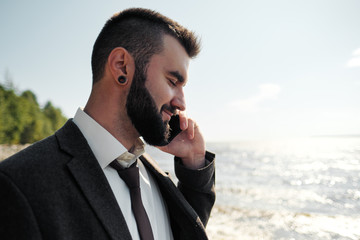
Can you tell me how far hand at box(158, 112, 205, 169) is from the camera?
8.16 feet

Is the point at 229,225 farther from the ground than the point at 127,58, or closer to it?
closer to it

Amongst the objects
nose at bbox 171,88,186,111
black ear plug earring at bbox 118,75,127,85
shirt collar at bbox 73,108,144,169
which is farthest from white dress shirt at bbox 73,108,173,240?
nose at bbox 171,88,186,111

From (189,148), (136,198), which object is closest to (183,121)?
(189,148)

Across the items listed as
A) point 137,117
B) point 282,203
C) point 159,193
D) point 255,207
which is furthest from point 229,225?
point 137,117

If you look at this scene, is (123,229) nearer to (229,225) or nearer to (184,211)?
(184,211)

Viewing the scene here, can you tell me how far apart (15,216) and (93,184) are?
433 millimetres

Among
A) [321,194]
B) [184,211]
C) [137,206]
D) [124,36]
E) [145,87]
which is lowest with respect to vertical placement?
[321,194]

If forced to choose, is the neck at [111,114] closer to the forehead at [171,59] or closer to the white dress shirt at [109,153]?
the white dress shirt at [109,153]

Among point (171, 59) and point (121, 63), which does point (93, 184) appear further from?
point (171, 59)

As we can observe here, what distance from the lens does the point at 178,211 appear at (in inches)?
84.4

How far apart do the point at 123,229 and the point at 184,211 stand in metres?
0.79

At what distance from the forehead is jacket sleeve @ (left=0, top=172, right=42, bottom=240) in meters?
1.19

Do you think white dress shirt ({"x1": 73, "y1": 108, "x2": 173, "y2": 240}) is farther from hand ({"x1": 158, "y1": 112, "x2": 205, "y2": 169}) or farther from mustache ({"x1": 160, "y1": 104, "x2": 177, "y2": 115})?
hand ({"x1": 158, "y1": 112, "x2": 205, "y2": 169})

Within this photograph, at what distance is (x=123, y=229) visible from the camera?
4.64 ft
